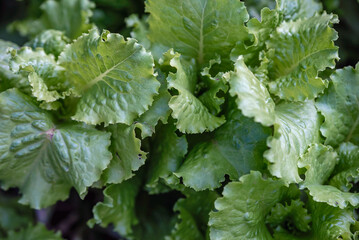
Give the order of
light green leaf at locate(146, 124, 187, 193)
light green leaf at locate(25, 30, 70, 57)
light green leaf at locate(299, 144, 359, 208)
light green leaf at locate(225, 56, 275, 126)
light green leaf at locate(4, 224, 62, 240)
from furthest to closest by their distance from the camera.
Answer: light green leaf at locate(4, 224, 62, 240) → light green leaf at locate(25, 30, 70, 57) → light green leaf at locate(146, 124, 187, 193) → light green leaf at locate(299, 144, 359, 208) → light green leaf at locate(225, 56, 275, 126)

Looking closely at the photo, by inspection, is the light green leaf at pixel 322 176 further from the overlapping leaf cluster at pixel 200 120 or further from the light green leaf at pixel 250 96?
the light green leaf at pixel 250 96

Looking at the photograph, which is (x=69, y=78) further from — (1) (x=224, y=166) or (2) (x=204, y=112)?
(1) (x=224, y=166)

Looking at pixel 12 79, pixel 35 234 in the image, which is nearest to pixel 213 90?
pixel 12 79

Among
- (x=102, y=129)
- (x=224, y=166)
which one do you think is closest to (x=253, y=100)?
(x=224, y=166)

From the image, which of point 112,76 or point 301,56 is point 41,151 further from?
point 301,56

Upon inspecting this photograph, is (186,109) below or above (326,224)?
above

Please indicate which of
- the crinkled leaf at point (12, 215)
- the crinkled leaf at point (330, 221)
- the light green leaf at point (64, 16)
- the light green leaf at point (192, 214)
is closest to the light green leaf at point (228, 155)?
the light green leaf at point (192, 214)

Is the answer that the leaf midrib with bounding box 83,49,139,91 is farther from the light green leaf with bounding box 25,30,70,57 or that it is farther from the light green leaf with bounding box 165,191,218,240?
the light green leaf with bounding box 165,191,218,240

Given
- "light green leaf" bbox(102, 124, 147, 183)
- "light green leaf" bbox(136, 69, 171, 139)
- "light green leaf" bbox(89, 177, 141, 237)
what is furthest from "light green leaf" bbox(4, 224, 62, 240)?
"light green leaf" bbox(136, 69, 171, 139)
